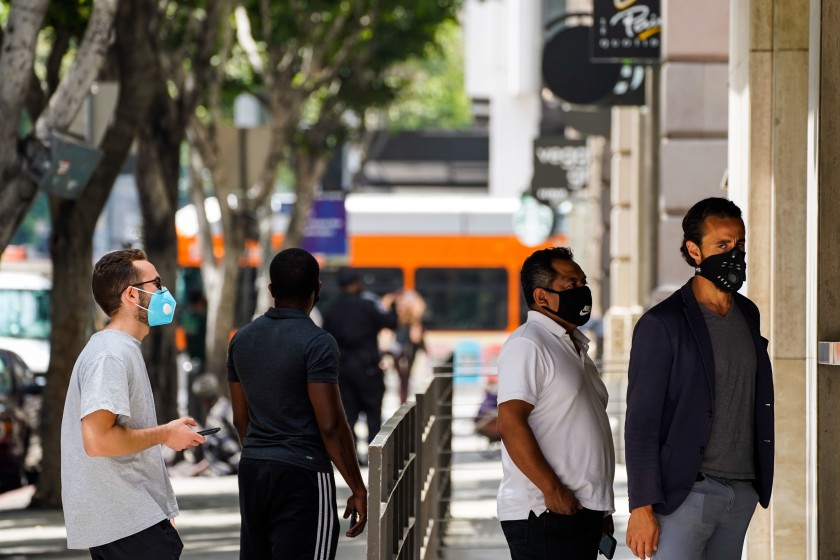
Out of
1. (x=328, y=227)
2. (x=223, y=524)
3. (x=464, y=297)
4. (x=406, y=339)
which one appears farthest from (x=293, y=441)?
(x=464, y=297)

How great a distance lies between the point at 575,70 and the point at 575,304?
36.8 ft

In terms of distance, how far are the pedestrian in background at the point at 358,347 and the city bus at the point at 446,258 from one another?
17.7 metres

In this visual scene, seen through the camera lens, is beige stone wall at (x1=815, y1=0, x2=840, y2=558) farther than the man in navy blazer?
Yes

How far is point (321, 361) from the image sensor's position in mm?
6043

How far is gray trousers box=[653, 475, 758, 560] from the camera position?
17.3 ft

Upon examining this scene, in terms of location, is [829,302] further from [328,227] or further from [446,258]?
[446,258]

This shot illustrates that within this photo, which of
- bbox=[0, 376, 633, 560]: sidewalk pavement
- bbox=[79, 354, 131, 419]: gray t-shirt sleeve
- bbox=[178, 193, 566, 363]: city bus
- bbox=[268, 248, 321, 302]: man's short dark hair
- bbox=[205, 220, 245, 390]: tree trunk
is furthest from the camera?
bbox=[178, 193, 566, 363]: city bus

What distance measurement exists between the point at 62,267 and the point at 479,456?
660cm

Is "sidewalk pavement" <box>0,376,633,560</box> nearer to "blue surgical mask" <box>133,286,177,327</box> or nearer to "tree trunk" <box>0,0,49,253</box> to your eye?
"tree trunk" <box>0,0,49,253</box>

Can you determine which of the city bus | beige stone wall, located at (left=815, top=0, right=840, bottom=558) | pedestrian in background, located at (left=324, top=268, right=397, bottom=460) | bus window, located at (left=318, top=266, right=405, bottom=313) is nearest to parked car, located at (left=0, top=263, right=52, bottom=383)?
pedestrian in background, located at (left=324, top=268, right=397, bottom=460)

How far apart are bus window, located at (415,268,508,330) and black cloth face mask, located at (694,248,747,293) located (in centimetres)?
2929

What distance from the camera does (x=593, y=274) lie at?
25.2 m

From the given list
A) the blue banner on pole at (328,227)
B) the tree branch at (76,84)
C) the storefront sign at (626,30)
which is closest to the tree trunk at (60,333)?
the tree branch at (76,84)

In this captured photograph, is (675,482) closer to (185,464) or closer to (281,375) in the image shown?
(281,375)
